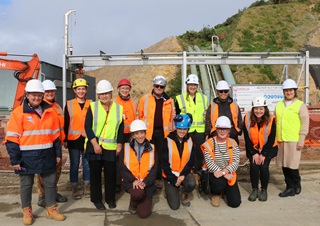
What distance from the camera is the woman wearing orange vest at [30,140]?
432 cm

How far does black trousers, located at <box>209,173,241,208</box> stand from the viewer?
5.17 meters

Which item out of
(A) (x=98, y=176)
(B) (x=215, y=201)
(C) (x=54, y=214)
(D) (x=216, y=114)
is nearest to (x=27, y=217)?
(C) (x=54, y=214)

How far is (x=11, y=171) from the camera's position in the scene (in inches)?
299

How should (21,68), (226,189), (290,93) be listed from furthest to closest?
(21,68), (290,93), (226,189)

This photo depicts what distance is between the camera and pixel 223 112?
5.72 meters

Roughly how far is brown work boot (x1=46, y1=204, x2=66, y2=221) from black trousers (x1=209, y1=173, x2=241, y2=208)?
7.48 ft

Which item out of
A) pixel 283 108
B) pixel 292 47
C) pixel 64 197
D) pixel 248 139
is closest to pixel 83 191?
pixel 64 197

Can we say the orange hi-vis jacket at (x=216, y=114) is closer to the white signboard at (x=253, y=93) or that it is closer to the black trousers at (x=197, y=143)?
the black trousers at (x=197, y=143)

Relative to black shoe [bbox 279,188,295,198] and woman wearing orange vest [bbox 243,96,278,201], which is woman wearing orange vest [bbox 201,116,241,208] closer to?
woman wearing orange vest [bbox 243,96,278,201]

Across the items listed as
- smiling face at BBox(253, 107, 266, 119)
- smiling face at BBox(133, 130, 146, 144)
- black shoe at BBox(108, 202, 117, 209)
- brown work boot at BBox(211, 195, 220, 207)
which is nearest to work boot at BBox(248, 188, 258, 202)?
brown work boot at BBox(211, 195, 220, 207)

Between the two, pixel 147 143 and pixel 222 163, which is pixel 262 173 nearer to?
pixel 222 163

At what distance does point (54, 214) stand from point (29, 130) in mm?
1245

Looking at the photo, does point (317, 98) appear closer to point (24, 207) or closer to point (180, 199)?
point (180, 199)

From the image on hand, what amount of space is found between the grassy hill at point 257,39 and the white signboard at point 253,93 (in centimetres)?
956
